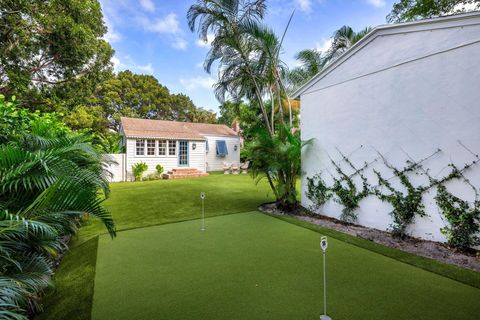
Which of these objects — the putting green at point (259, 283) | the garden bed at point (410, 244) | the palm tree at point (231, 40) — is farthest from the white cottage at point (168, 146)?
the garden bed at point (410, 244)

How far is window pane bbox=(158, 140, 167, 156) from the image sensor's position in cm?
1488

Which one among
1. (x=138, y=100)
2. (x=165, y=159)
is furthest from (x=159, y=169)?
(x=138, y=100)

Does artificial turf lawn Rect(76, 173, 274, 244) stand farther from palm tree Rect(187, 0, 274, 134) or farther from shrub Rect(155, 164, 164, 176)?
shrub Rect(155, 164, 164, 176)

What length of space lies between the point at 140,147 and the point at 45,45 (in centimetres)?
642

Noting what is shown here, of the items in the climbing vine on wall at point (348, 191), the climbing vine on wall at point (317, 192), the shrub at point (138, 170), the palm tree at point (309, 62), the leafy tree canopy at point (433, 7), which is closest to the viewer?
the climbing vine on wall at point (348, 191)

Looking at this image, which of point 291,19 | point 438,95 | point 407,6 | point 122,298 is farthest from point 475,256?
point 407,6

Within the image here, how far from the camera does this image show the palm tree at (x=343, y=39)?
978cm

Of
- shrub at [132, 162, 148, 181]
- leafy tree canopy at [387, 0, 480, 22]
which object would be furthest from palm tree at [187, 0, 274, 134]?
shrub at [132, 162, 148, 181]

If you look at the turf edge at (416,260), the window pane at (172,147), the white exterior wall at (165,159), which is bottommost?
the turf edge at (416,260)

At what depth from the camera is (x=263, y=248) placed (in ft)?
13.2

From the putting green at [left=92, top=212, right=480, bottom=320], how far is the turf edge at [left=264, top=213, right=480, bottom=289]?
0.14m

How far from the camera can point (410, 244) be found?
13.5 feet

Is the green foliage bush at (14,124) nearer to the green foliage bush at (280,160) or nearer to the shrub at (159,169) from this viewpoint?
the green foliage bush at (280,160)

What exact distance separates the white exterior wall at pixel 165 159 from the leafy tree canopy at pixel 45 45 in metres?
4.10
